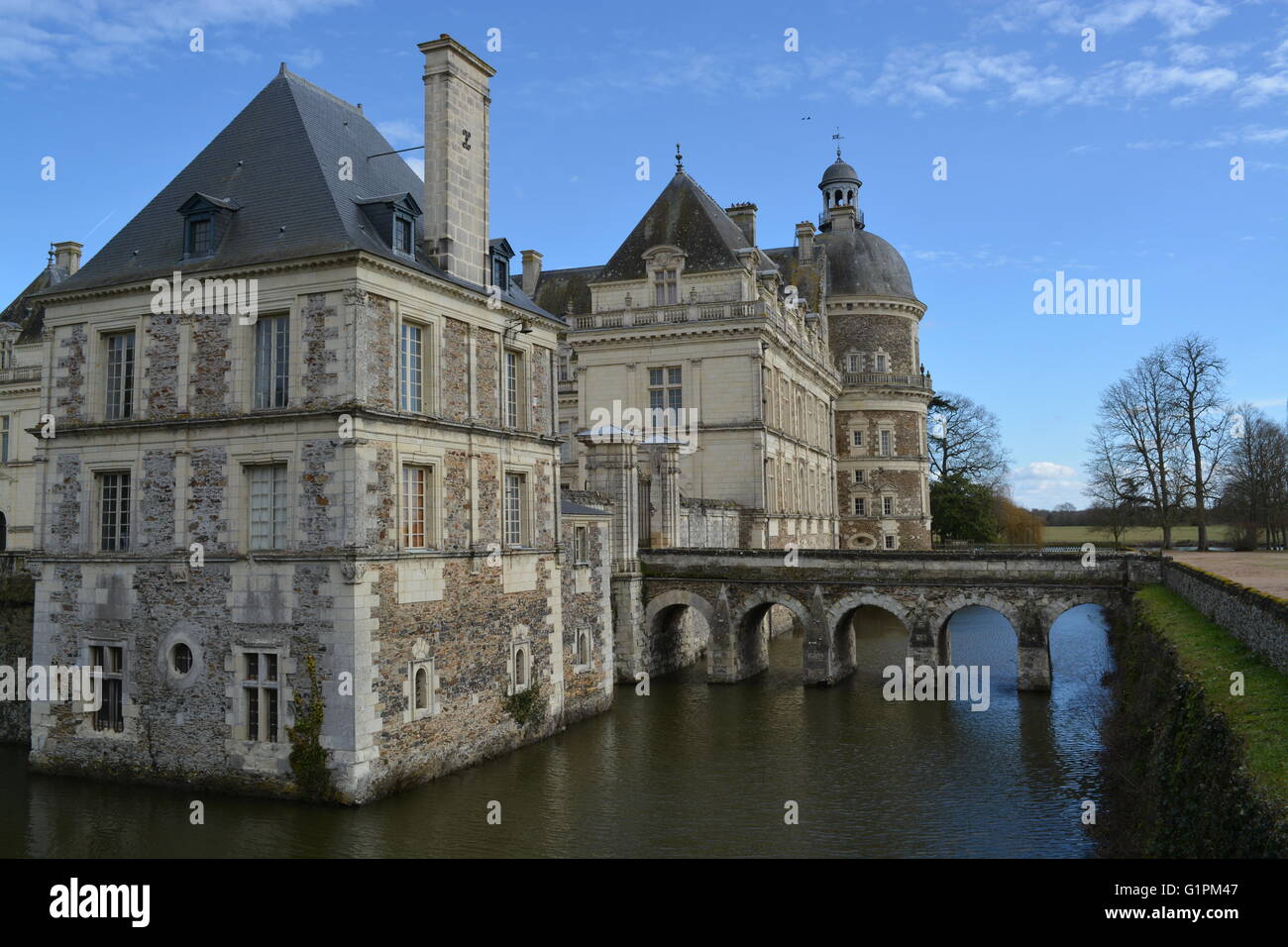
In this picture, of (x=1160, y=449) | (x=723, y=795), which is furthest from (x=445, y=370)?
(x=1160, y=449)

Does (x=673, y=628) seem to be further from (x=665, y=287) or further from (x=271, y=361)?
(x=271, y=361)

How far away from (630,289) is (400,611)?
2534cm

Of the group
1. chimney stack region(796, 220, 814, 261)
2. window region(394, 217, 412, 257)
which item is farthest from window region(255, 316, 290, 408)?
chimney stack region(796, 220, 814, 261)

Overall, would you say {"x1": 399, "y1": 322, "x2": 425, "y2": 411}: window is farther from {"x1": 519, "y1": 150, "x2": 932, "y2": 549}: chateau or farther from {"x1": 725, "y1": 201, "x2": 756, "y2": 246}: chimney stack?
{"x1": 725, "y1": 201, "x2": 756, "y2": 246}: chimney stack

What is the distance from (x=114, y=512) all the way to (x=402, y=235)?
7725mm

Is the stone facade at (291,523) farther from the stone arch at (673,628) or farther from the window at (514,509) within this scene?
the stone arch at (673,628)

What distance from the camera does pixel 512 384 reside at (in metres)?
22.2

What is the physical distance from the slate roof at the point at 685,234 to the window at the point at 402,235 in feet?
71.3

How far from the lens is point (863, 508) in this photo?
57.8 m

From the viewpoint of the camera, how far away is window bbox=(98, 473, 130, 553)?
19172 mm

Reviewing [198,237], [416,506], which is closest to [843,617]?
[416,506]

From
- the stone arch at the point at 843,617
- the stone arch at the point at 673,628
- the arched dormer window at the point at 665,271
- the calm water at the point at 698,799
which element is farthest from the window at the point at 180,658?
the arched dormer window at the point at 665,271
